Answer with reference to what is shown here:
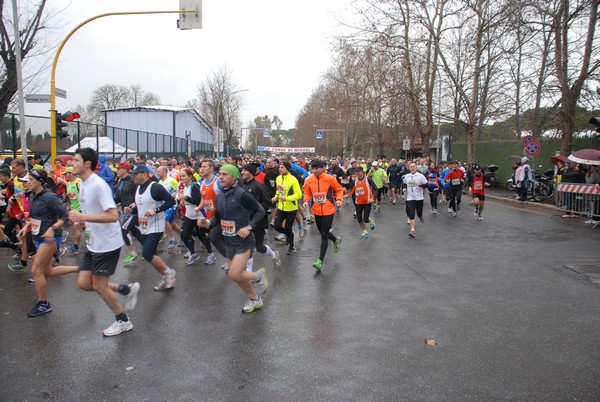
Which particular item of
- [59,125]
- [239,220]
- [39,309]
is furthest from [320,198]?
[59,125]

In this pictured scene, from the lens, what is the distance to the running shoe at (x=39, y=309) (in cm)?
546

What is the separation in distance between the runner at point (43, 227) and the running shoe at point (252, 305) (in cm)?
215

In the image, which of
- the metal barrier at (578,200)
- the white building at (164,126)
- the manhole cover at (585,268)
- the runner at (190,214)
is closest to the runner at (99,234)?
the runner at (190,214)

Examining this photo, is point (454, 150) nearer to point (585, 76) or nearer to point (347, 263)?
point (585, 76)

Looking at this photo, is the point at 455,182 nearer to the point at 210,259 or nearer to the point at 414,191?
the point at 414,191

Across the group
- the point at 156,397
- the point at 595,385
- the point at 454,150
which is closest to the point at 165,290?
the point at 156,397

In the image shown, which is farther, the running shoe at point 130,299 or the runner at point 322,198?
the runner at point 322,198

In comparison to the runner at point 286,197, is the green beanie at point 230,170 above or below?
above

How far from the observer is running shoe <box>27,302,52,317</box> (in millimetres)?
5464

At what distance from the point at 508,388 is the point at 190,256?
593cm

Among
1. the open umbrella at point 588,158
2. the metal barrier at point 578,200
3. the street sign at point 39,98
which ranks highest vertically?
the street sign at point 39,98

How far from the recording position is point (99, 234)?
483 centimetres

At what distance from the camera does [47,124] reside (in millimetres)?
15438

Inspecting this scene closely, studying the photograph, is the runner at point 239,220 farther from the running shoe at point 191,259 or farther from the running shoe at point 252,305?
the running shoe at point 191,259
